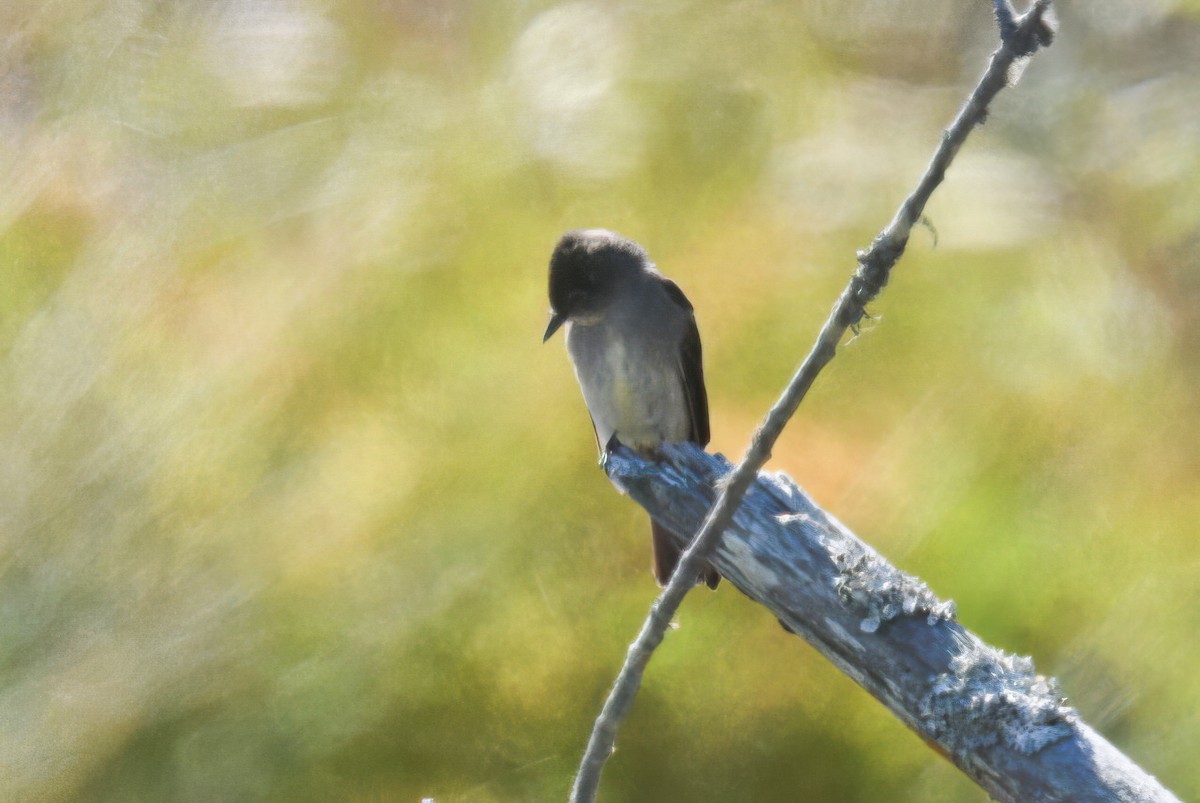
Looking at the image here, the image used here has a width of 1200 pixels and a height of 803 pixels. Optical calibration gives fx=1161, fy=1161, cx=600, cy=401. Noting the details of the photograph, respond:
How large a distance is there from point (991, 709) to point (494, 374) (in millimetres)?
1974

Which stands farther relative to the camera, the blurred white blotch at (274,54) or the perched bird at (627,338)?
the blurred white blotch at (274,54)

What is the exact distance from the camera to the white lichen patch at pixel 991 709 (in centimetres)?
129

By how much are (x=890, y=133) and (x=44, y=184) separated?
246 cm

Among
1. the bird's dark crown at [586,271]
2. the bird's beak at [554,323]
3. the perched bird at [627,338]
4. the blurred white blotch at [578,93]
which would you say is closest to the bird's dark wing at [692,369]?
the perched bird at [627,338]

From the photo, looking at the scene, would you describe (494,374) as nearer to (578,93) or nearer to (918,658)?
(578,93)

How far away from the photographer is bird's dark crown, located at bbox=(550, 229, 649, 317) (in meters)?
2.73

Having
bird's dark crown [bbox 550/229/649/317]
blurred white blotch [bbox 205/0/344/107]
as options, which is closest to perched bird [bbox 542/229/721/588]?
bird's dark crown [bbox 550/229/649/317]

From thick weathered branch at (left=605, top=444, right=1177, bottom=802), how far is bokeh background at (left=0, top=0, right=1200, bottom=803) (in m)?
1.33

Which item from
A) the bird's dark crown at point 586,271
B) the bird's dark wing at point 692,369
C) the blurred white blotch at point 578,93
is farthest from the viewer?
the blurred white blotch at point 578,93

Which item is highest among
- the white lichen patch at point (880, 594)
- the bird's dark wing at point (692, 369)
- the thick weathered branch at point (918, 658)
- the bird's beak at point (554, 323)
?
the white lichen patch at point (880, 594)

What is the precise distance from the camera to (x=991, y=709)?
130cm

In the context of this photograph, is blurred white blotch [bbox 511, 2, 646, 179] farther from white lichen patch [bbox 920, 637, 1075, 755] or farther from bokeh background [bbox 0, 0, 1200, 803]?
white lichen patch [bbox 920, 637, 1075, 755]

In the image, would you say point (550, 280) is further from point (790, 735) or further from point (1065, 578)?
point (1065, 578)

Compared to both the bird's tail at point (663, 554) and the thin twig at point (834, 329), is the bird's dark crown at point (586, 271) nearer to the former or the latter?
the bird's tail at point (663, 554)
